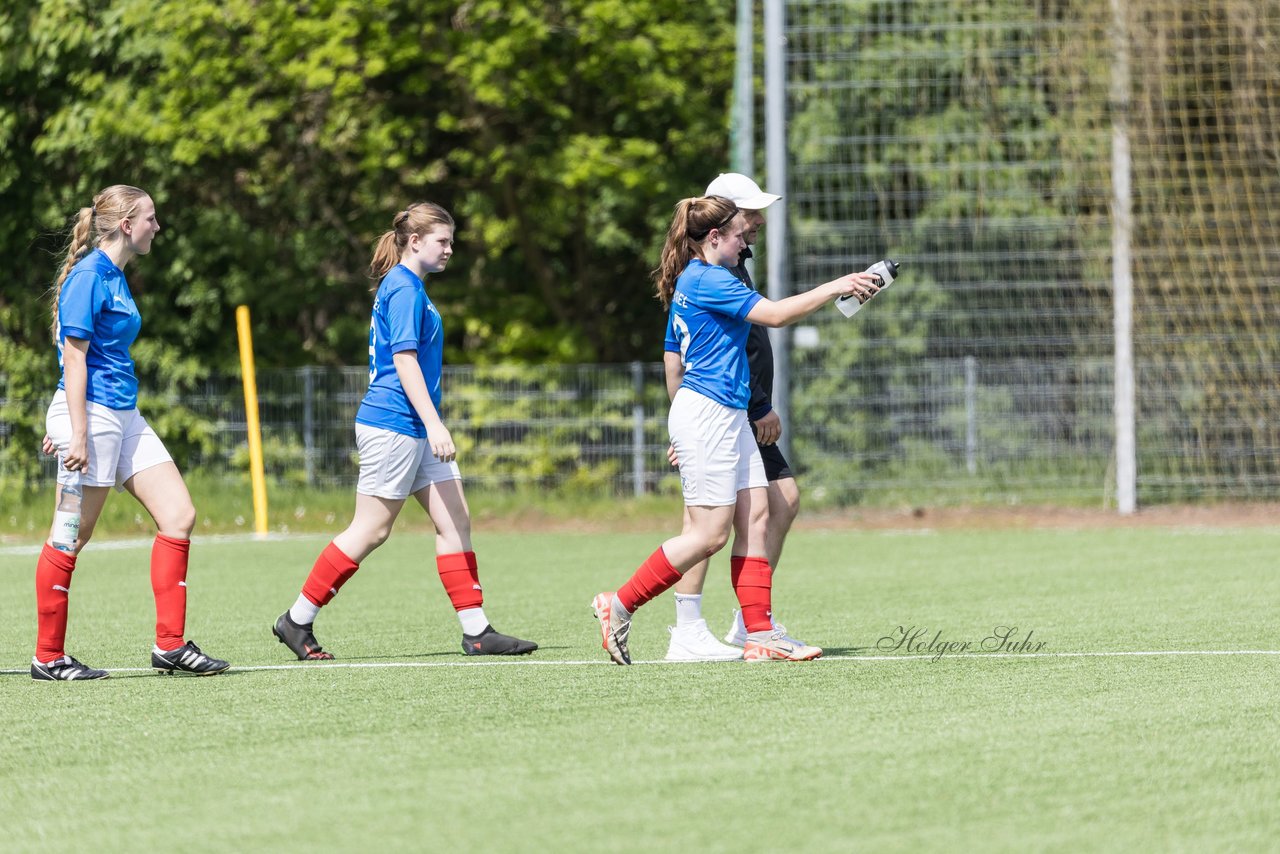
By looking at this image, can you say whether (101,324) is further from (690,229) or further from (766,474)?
(766,474)

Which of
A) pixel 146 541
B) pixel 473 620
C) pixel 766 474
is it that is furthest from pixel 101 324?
pixel 146 541

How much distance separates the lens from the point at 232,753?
5.27 m

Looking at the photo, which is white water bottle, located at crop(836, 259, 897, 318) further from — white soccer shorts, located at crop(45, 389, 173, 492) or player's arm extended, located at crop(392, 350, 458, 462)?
white soccer shorts, located at crop(45, 389, 173, 492)

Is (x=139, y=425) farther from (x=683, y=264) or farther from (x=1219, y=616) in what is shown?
(x=1219, y=616)

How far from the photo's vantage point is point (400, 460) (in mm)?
7547

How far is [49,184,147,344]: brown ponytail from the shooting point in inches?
275

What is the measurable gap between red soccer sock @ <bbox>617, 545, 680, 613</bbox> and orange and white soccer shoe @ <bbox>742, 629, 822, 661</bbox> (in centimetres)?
44

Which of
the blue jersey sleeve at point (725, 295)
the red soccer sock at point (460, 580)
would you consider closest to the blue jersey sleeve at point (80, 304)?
the red soccer sock at point (460, 580)

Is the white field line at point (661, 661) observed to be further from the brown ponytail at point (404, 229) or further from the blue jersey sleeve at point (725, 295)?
the brown ponytail at point (404, 229)

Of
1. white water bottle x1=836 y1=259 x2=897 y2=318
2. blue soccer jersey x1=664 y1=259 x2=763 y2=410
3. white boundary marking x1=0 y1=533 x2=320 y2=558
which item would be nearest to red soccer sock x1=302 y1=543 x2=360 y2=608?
blue soccer jersey x1=664 y1=259 x2=763 y2=410

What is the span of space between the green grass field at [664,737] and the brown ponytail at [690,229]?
5.25 ft

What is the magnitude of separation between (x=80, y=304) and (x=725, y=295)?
Result: 2.42 meters

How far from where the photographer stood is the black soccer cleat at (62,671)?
697 cm

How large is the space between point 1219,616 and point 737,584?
2.73 m
